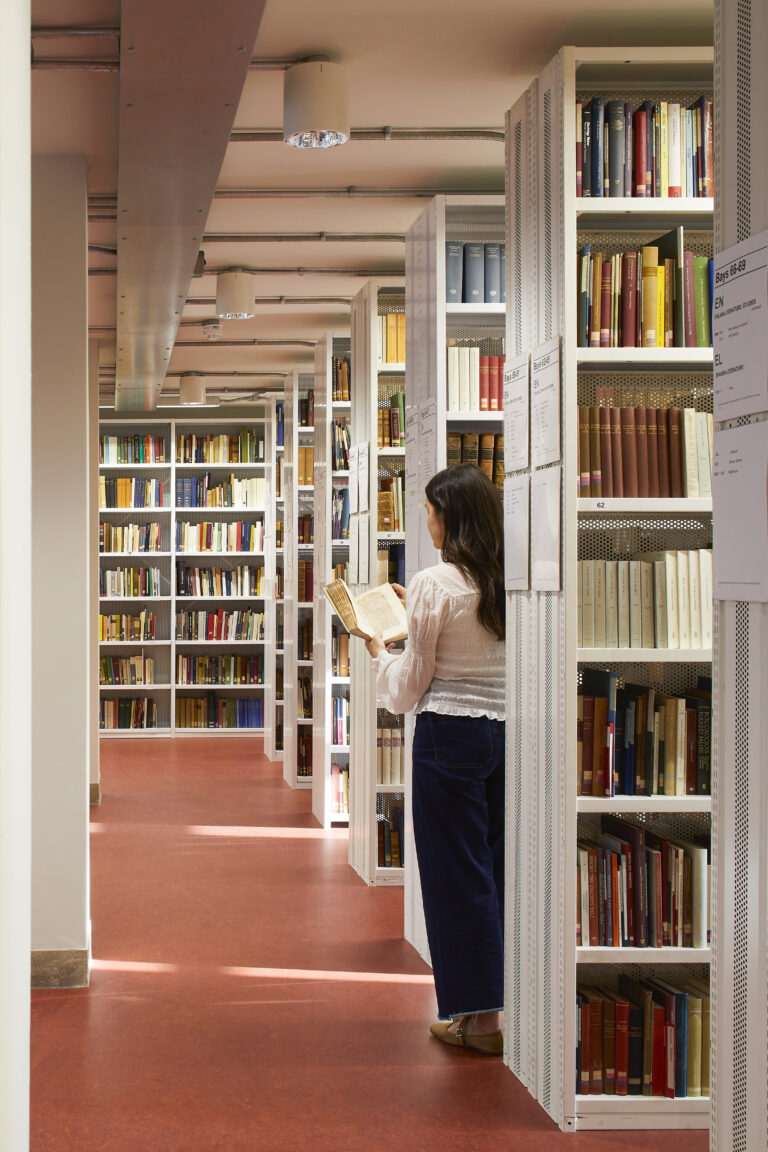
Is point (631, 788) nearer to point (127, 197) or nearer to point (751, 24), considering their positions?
point (751, 24)

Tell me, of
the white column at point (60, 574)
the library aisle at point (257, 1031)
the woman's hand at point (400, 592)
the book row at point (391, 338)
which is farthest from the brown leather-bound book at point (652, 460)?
the book row at point (391, 338)

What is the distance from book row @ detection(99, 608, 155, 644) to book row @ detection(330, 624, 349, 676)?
17.0ft

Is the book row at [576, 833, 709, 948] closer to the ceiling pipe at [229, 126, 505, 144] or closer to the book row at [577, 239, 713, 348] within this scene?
the book row at [577, 239, 713, 348]

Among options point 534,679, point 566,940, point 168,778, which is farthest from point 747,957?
point 168,778

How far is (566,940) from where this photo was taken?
3289mm

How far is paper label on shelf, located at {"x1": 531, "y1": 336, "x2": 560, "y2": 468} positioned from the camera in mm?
3352

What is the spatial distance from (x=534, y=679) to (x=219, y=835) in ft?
14.0

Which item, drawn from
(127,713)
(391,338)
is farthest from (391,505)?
(127,713)

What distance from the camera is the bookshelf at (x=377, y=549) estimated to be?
604cm

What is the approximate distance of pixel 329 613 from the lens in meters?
7.48

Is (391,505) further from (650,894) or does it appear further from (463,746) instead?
(650,894)

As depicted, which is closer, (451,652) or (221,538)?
(451,652)

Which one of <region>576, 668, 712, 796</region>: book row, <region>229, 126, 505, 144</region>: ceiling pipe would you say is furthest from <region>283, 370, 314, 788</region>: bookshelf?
<region>576, 668, 712, 796</region>: book row

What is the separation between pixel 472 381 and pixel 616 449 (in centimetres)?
148
